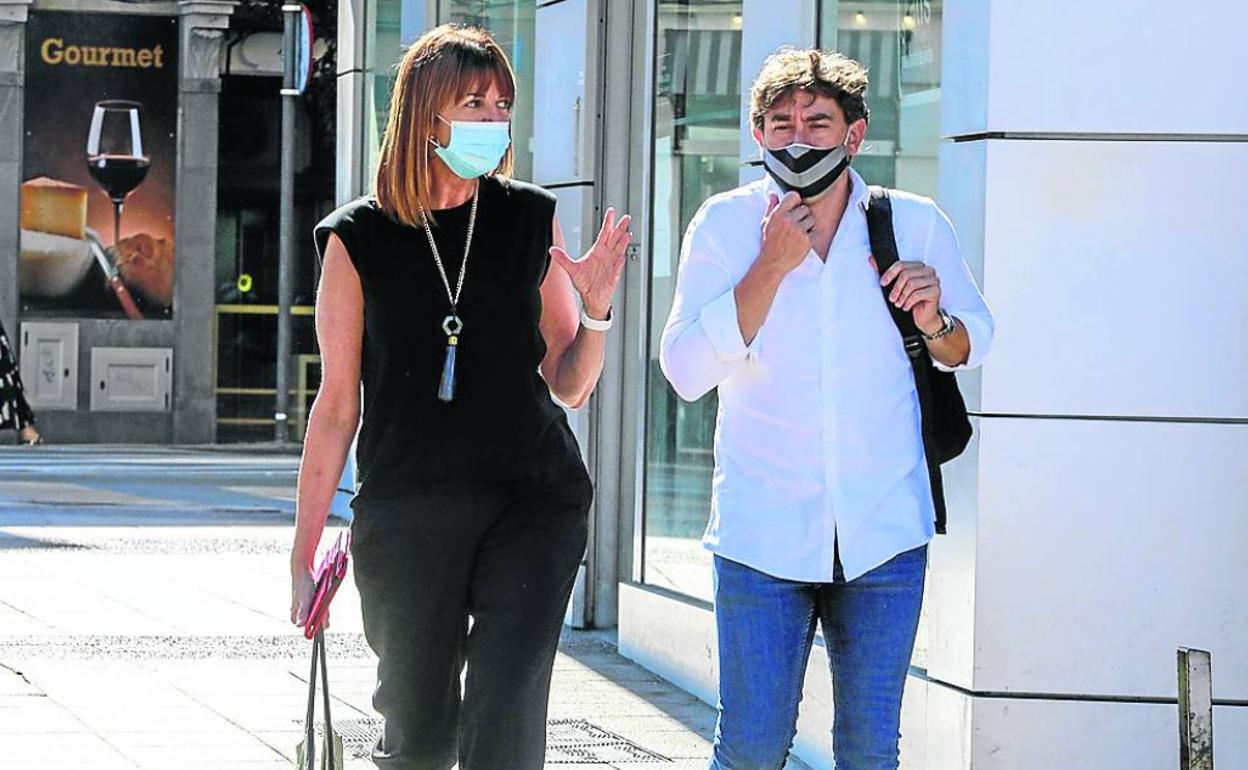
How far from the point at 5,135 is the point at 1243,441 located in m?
21.7

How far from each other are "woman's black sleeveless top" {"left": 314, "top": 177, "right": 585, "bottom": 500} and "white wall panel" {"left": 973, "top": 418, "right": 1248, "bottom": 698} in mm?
2046

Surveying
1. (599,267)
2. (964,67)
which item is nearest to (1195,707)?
(599,267)

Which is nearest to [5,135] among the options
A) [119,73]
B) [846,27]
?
[119,73]

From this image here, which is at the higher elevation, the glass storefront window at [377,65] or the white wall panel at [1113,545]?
the glass storefront window at [377,65]

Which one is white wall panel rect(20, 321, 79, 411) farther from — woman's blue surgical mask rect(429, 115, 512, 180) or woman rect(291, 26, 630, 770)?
woman's blue surgical mask rect(429, 115, 512, 180)

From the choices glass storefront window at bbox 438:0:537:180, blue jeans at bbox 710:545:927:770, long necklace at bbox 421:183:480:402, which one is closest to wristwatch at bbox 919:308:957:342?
blue jeans at bbox 710:545:927:770

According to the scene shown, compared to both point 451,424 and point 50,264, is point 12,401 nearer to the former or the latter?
point 50,264

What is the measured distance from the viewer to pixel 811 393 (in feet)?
14.9

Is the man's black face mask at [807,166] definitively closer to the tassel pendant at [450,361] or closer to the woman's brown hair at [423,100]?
the woman's brown hair at [423,100]

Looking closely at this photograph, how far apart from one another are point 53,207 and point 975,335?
22.9 meters

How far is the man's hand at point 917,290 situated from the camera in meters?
4.46

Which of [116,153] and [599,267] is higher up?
[116,153]

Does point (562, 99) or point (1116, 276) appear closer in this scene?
point (1116, 276)

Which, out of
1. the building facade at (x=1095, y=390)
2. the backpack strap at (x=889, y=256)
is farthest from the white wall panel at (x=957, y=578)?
the backpack strap at (x=889, y=256)
